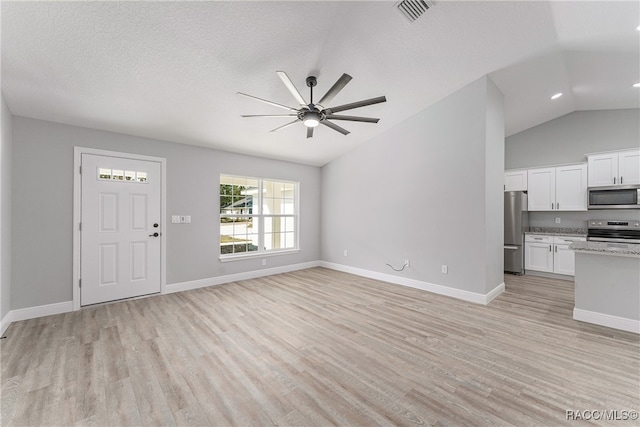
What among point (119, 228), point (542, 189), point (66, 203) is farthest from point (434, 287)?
point (66, 203)

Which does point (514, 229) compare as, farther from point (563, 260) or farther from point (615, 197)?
point (615, 197)

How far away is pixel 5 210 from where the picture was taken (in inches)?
116

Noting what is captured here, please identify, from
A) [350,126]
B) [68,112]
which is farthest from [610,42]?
[68,112]

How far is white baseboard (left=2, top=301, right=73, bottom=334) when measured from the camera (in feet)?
10.2

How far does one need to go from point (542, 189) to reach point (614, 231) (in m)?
1.29

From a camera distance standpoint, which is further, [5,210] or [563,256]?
[563,256]

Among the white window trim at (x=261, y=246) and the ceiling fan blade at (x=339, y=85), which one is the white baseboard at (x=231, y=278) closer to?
the white window trim at (x=261, y=246)

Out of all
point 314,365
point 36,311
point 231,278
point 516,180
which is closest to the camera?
point 314,365

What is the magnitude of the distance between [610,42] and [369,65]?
9.25 feet

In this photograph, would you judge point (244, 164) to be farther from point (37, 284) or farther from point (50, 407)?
point (50, 407)

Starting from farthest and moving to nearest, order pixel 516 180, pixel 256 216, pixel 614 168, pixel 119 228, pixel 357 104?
pixel 516 180 → pixel 256 216 → pixel 614 168 → pixel 119 228 → pixel 357 104

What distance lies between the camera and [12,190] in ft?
10.5

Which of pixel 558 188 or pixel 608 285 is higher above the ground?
pixel 558 188

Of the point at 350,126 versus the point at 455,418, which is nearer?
the point at 455,418
